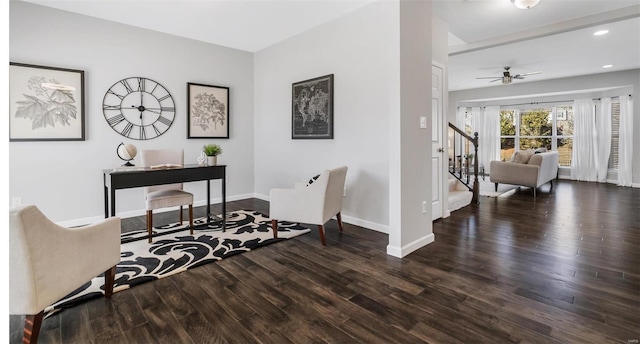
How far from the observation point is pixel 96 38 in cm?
401

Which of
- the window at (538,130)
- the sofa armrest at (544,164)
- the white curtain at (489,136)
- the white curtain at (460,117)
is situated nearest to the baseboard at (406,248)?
the sofa armrest at (544,164)

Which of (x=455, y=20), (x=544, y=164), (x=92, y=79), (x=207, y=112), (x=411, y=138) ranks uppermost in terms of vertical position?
(x=455, y=20)

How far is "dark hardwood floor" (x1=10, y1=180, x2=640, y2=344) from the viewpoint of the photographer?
70.4 inches

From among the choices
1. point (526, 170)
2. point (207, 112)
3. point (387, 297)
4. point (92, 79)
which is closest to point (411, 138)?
point (387, 297)

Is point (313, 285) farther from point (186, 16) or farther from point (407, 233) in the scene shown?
point (186, 16)

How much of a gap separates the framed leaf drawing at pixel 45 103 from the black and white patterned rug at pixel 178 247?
1.56 m

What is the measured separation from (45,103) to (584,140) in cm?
1079

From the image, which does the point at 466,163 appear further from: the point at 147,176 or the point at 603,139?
the point at 147,176

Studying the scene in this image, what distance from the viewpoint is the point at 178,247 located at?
3.12 meters

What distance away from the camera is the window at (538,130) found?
338 inches

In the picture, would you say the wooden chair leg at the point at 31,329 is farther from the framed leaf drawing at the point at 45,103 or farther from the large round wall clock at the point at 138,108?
the large round wall clock at the point at 138,108

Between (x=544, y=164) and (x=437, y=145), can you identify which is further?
(x=544, y=164)
